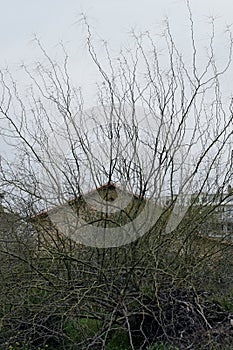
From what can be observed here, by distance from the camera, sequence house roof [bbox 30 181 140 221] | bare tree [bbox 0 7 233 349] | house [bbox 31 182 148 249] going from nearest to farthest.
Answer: bare tree [bbox 0 7 233 349], house [bbox 31 182 148 249], house roof [bbox 30 181 140 221]

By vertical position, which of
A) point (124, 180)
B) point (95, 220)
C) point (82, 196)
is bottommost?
point (95, 220)

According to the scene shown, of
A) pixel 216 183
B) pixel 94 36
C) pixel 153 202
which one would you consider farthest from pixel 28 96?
pixel 216 183

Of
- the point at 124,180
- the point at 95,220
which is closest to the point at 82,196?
the point at 95,220

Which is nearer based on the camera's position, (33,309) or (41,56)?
(33,309)

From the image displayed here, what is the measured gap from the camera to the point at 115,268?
6.53m

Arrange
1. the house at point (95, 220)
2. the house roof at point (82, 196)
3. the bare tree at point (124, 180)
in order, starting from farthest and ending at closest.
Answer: the house roof at point (82, 196)
the house at point (95, 220)
the bare tree at point (124, 180)

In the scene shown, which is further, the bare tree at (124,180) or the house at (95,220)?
the house at (95,220)

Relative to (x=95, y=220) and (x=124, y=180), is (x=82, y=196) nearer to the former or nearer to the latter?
(x=95, y=220)

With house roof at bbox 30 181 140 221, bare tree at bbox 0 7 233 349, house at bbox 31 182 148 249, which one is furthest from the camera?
house roof at bbox 30 181 140 221

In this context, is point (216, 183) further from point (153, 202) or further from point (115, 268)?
point (115, 268)

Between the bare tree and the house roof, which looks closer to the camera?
the bare tree

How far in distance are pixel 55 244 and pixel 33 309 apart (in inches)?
32.0

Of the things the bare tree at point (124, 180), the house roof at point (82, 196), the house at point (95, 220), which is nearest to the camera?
the bare tree at point (124, 180)

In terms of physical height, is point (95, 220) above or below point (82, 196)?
below
